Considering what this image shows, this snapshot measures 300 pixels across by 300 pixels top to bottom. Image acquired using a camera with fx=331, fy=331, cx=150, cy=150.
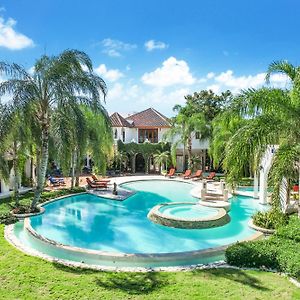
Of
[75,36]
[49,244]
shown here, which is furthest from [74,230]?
[75,36]

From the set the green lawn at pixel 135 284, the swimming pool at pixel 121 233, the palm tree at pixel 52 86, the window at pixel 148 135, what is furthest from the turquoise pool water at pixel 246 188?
the green lawn at pixel 135 284

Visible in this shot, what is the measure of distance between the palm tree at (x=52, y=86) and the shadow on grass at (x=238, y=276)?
10.1 m

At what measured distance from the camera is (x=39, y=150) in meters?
20.1

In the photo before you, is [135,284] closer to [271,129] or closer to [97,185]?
[271,129]

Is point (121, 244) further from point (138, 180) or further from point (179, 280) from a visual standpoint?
point (138, 180)

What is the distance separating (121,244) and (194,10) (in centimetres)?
1108

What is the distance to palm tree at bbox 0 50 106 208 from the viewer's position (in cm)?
1641

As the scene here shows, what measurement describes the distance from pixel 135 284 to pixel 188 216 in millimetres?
10664

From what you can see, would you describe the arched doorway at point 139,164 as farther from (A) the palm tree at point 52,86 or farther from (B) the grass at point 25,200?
(A) the palm tree at point 52,86

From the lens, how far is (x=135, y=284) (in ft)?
31.0

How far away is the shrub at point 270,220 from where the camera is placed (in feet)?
48.8

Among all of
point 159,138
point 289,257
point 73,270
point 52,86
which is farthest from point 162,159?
point 289,257

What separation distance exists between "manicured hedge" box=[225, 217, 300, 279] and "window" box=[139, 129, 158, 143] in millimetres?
32728

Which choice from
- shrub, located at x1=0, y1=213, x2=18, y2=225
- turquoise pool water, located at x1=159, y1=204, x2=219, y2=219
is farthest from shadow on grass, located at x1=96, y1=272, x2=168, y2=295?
turquoise pool water, located at x1=159, y1=204, x2=219, y2=219
